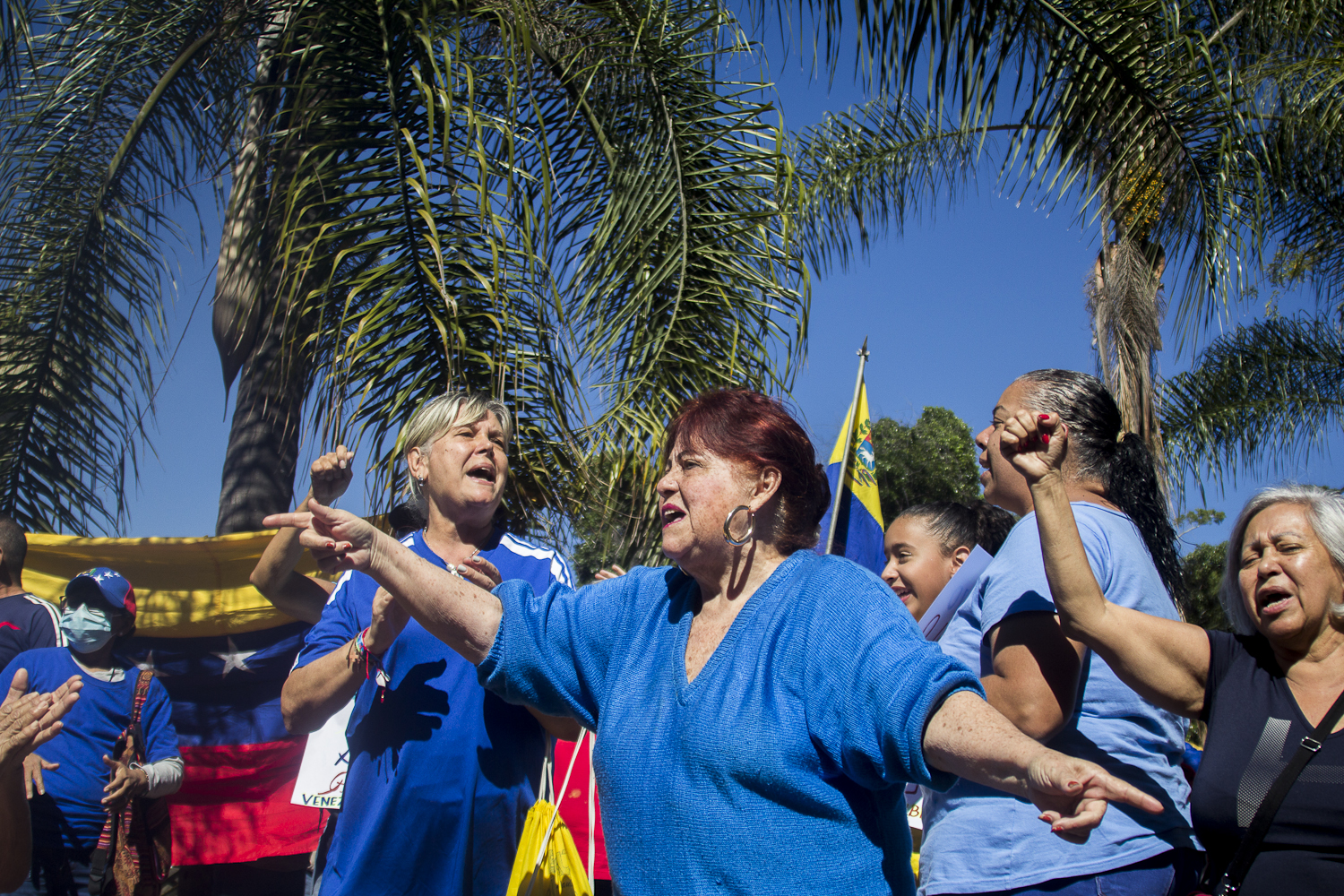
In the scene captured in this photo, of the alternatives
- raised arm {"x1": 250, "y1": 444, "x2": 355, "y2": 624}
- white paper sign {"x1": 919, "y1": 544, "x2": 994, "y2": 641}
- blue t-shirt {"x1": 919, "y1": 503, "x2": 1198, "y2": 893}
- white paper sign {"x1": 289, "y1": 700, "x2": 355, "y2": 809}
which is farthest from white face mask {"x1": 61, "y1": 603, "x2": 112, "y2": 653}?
blue t-shirt {"x1": 919, "y1": 503, "x2": 1198, "y2": 893}

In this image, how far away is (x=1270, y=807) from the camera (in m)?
1.80

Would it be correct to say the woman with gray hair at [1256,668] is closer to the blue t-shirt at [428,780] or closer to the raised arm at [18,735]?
the blue t-shirt at [428,780]

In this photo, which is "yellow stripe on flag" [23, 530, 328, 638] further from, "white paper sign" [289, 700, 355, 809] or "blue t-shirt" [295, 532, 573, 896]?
"blue t-shirt" [295, 532, 573, 896]

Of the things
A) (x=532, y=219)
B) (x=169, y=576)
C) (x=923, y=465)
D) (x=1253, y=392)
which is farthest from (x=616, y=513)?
(x=923, y=465)

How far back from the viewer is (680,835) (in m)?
1.66

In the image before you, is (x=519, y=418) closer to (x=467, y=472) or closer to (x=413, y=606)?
(x=467, y=472)

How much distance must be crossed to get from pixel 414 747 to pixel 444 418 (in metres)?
0.93

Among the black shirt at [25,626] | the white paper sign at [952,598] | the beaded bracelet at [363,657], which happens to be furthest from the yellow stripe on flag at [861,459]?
the black shirt at [25,626]

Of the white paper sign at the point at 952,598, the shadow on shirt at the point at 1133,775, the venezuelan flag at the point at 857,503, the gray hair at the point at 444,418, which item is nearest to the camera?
the shadow on shirt at the point at 1133,775

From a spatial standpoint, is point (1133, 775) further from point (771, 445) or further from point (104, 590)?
point (104, 590)

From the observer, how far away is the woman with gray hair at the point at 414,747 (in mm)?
2295

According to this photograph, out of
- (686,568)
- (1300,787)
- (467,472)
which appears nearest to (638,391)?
(467,472)

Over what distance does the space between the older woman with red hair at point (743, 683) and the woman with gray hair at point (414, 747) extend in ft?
1.17

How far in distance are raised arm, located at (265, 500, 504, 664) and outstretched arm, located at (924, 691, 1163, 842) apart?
96cm
